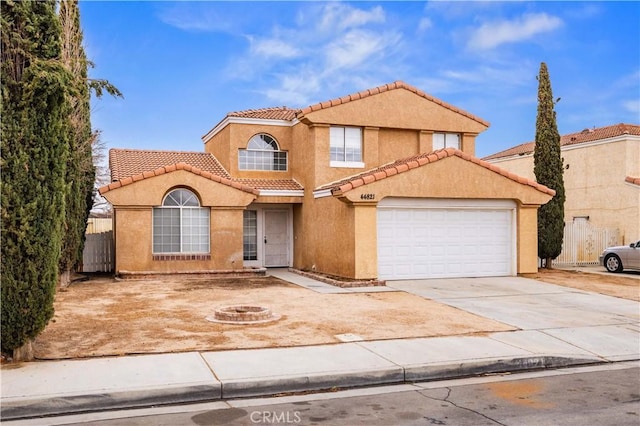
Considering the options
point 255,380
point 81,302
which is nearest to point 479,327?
point 255,380

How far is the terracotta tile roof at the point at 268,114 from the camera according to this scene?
2231cm

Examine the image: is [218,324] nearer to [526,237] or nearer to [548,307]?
[548,307]

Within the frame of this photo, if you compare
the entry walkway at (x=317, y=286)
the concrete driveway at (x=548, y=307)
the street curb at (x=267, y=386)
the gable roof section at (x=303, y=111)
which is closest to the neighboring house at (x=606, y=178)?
the gable roof section at (x=303, y=111)

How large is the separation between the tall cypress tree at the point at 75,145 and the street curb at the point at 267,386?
33.3 feet

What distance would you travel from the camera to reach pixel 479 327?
11016 mm

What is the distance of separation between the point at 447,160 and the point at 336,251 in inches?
173

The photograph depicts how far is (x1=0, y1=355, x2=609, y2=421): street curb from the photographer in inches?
256

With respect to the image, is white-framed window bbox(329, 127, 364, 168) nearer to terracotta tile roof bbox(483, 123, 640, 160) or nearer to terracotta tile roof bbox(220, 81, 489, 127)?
terracotta tile roof bbox(220, 81, 489, 127)

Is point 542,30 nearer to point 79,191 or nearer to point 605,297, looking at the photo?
point 605,297

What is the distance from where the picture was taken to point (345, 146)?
20.8 metres

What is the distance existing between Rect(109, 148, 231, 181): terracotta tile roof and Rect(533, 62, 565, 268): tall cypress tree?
1197 centimetres

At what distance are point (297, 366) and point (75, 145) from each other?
1100cm

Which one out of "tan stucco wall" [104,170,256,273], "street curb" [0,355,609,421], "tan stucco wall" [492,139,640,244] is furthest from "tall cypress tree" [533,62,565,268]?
"street curb" [0,355,609,421]

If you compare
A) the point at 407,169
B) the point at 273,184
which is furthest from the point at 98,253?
the point at 407,169
